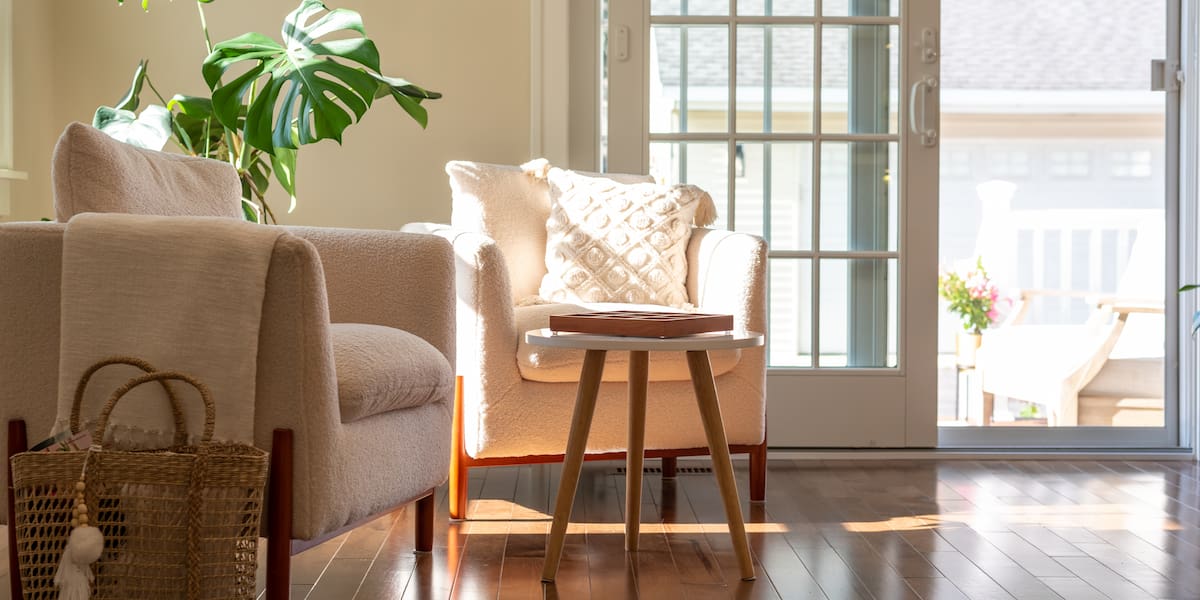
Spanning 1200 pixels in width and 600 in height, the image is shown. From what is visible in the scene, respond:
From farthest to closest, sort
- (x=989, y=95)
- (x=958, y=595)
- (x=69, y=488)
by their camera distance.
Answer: (x=989, y=95), (x=958, y=595), (x=69, y=488)

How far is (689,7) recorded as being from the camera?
11.8ft

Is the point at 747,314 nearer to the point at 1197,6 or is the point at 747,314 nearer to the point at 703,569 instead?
the point at 703,569

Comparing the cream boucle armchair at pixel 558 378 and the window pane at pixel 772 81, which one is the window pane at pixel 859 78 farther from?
the cream boucle armchair at pixel 558 378

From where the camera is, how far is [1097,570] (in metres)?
2.19

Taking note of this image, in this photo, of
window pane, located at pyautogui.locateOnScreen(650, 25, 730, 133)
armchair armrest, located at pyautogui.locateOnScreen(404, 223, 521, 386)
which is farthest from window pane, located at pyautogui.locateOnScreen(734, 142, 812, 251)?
armchair armrest, located at pyautogui.locateOnScreen(404, 223, 521, 386)

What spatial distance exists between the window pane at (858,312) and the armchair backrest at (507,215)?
1.00m

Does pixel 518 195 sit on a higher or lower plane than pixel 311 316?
higher

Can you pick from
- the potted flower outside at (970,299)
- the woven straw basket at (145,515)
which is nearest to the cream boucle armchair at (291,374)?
the woven straw basket at (145,515)

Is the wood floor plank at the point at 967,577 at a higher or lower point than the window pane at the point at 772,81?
lower

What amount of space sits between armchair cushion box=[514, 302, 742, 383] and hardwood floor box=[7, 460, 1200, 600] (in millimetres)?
335

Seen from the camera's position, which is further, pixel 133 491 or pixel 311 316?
pixel 311 316

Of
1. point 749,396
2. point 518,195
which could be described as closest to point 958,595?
point 749,396

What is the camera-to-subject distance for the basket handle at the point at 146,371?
1598 mm

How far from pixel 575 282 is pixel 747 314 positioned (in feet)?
1.64
